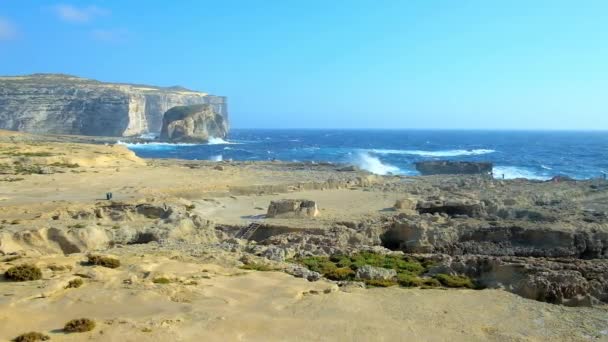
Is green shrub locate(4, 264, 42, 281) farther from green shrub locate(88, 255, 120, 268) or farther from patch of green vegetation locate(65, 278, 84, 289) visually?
green shrub locate(88, 255, 120, 268)

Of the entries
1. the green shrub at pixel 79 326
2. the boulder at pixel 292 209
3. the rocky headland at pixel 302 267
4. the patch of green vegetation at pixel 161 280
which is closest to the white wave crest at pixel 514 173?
the rocky headland at pixel 302 267

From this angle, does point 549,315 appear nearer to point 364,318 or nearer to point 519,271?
point 519,271

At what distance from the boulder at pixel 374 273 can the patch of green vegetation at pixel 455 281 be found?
4.37ft

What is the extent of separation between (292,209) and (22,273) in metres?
15.6

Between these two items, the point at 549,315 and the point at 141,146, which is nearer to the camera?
the point at 549,315

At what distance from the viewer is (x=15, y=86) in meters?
133

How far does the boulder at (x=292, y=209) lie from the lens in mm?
26984

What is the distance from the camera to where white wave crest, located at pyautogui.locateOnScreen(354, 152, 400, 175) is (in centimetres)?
7312

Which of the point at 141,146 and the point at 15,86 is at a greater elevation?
the point at 15,86

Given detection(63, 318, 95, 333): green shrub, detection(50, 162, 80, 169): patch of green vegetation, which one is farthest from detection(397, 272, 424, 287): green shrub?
Answer: detection(50, 162, 80, 169): patch of green vegetation

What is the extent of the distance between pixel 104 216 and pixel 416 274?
15.3 m

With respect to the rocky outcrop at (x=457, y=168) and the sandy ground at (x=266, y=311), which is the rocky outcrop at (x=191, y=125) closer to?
the rocky outcrop at (x=457, y=168)

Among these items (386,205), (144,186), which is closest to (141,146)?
(144,186)

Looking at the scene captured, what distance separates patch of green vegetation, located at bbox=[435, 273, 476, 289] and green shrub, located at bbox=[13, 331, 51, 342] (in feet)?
33.5
